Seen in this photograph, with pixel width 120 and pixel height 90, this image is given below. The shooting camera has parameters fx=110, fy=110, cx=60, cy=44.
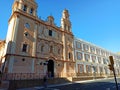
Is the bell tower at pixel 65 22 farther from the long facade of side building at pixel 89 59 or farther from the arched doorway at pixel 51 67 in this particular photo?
the arched doorway at pixel 51 67

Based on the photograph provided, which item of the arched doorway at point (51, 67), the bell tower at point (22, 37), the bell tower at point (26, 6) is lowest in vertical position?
the arched doorway at point (51, 67)

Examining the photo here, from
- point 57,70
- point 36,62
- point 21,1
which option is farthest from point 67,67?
point 21,1

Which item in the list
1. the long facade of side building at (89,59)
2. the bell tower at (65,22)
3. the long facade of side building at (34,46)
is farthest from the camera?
the long facade of side building at (89,59)

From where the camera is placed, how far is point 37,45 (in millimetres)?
24531

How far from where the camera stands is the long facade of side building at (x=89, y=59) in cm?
3459

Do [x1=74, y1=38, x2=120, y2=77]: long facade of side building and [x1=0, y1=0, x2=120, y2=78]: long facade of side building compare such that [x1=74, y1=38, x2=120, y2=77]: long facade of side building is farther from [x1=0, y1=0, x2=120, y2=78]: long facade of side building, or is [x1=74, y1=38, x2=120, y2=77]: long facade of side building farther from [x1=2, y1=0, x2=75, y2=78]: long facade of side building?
[x1=2, y1=0, x2=75, y2=78]: long facade of side building

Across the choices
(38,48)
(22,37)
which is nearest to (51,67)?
(38,48)

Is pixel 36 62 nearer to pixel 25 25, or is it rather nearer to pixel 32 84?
pixel 32 84

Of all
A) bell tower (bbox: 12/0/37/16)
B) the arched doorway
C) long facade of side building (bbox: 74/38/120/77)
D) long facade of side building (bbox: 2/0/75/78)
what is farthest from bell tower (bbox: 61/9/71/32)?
the arched doorway

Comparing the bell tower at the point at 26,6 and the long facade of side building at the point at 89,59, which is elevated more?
the bell tower at the point at 26,6

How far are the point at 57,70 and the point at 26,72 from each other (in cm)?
834

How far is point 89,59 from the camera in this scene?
39781 millimetres

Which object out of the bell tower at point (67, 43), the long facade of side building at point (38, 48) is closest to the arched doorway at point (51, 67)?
the long facade of side building at point (38, 48)

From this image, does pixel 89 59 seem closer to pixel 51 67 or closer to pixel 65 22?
pixel 65 22
